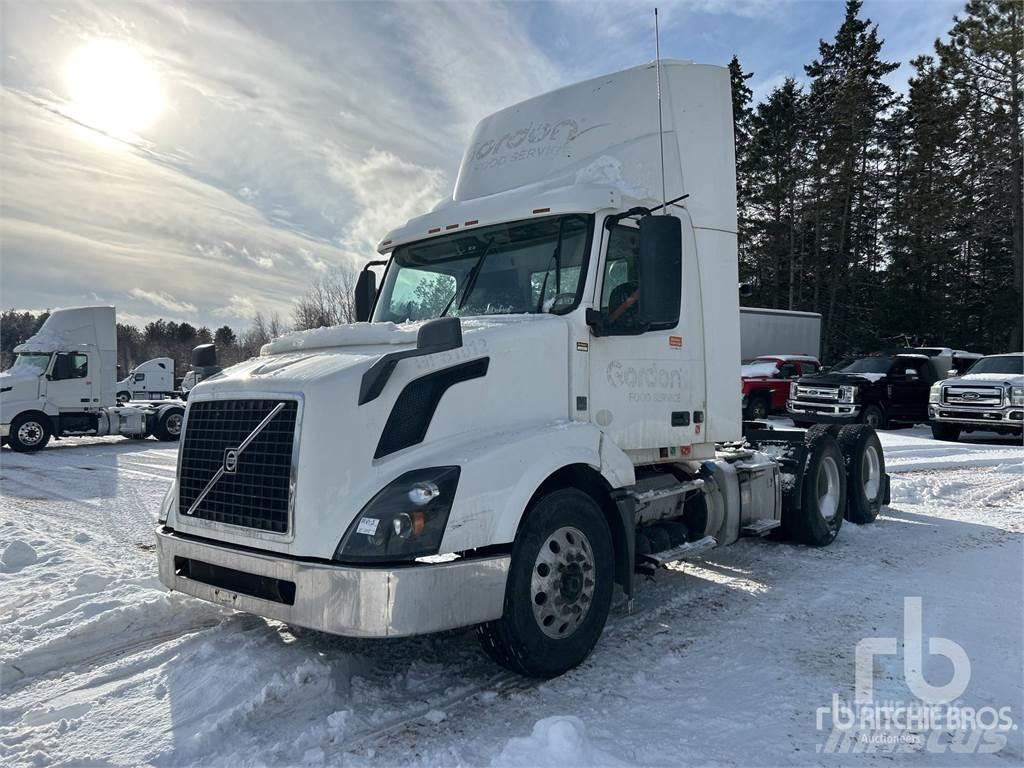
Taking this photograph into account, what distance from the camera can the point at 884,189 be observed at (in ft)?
125

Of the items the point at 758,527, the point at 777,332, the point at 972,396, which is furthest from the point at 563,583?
the point at 777,332

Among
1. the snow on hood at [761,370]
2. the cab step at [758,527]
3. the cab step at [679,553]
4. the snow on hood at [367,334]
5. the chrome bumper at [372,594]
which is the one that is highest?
the snow on hood at [367,334]

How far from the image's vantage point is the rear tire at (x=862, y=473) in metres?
8.46

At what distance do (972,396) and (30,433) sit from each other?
73.9 feet

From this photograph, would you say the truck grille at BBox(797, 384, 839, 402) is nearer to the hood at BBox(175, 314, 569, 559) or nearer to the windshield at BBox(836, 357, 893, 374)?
the windshield at BBox(836, 357, 893, 374)

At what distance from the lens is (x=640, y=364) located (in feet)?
17.1

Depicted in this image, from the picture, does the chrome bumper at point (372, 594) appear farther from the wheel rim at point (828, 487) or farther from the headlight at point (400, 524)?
the wheel rim at point (828, 487)

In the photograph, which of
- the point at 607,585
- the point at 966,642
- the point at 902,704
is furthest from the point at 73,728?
the point at 966,642

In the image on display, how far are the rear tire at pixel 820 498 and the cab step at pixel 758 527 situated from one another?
26.3 inches

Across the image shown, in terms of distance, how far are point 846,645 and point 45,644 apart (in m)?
5.01

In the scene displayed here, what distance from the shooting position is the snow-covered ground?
340 cm

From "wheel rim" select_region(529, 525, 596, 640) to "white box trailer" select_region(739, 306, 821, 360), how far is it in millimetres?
21558

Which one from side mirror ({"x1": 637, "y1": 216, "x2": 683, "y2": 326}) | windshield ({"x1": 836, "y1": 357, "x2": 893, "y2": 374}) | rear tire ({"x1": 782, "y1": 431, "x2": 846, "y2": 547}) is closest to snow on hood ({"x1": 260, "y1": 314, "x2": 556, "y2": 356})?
side mirror ({"x1": 637, "y1": 216, "x2": 683, "y2": 326})

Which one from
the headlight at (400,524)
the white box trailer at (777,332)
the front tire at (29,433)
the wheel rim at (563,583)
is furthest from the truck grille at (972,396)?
the front tire at (29,433)
